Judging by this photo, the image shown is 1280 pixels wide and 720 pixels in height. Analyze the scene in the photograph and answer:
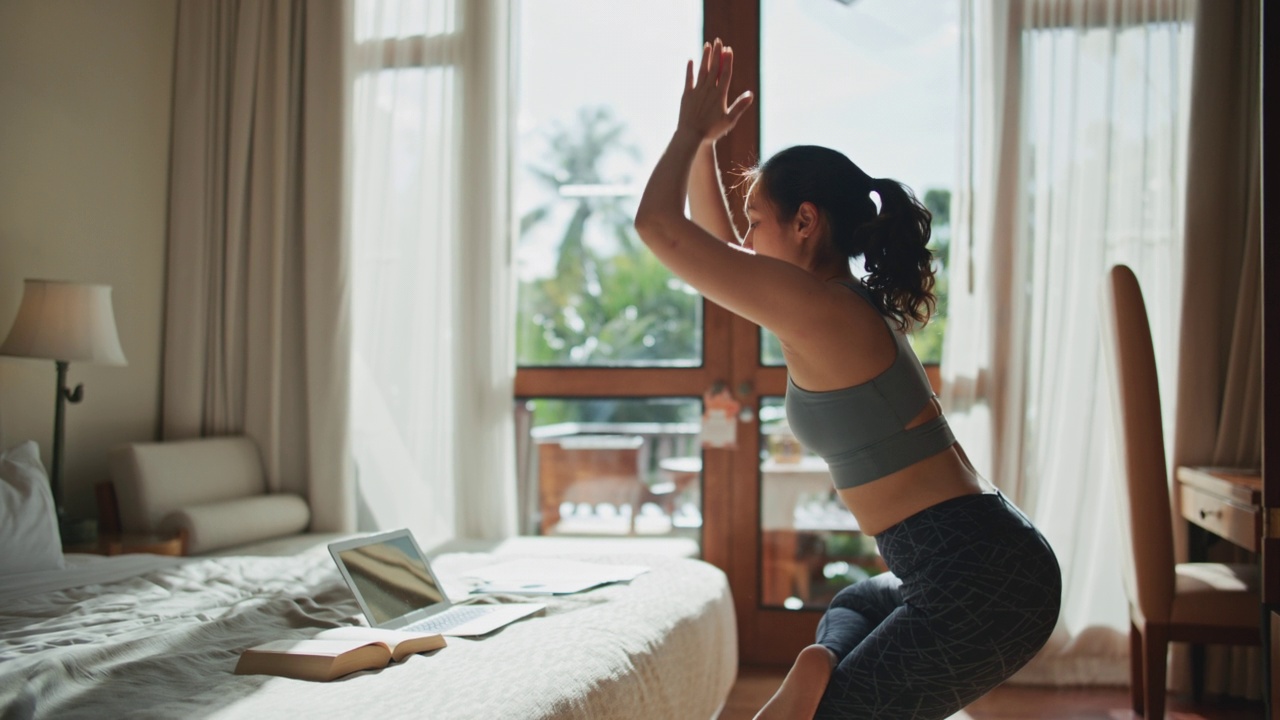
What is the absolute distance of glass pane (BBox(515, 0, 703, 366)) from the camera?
3.91 meters

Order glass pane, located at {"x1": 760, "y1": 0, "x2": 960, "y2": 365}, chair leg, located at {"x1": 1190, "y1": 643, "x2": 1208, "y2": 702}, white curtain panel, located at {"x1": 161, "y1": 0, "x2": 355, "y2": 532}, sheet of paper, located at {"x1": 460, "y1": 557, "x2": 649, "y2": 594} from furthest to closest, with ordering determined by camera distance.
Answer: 1. white curtain panel, located at {"x1": 161, "y1": 0, "x2": 355, "y2": 532}
2. glass pane, located at {"x1": 760, "y1": 0, "x2": 960, "y2": 365}
3. chair leg, located at {"x1": 1190, "y1": 643, "x2": 1208, "y2": 702}
4. sheet of paper, located at {"x1": 460, "y1": 557, "x2": 649, "y2": 594}

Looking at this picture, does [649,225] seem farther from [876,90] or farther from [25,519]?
[876,90]

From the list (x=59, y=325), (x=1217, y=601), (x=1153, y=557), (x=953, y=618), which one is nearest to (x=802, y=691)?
(x=953, y=618)

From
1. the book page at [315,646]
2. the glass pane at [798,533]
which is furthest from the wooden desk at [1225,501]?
the book page at [315,646]

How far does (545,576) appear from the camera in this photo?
99.9 inches

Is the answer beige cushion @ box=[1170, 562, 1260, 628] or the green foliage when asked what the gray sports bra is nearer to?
beige cushion @ box=[1170, 562, 1260, 628]

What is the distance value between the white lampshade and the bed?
673 millimetres

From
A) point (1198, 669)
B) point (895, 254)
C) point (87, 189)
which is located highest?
point (87, 189)

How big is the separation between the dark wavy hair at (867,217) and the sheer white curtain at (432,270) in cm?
235

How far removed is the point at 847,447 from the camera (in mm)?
1454

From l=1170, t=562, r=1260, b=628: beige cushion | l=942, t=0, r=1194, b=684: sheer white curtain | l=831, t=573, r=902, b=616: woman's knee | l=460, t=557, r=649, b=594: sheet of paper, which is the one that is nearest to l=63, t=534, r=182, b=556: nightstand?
l=460, t=557, r=649, b=594: sheet of paper

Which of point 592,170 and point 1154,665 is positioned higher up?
point 592,170

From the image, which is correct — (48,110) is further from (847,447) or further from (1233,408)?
(1233,408)

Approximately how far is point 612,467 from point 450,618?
1.81 m
